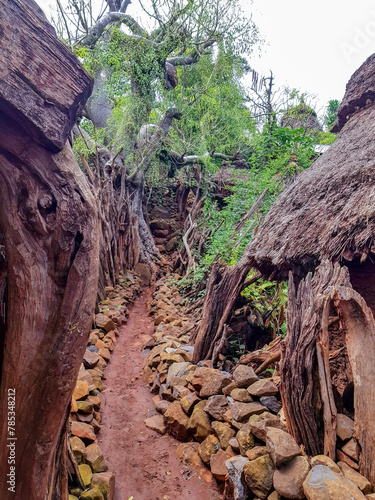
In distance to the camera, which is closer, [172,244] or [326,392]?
[326,392]

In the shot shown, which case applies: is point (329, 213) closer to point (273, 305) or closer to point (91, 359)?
point (273, 305)

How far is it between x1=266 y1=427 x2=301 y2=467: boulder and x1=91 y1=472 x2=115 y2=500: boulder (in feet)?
3.92

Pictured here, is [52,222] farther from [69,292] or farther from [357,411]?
[357,411]

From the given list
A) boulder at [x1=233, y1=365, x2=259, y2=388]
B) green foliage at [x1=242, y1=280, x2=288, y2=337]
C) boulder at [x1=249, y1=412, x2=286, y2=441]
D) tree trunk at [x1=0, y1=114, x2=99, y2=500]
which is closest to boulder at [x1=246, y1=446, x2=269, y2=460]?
boulder at [x1=249, y1=412, x2=286, y2=441]

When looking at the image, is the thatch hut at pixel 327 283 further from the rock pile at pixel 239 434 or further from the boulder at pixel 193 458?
the boulder at pixel 193 458

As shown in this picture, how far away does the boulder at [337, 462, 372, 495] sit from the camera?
1.65m

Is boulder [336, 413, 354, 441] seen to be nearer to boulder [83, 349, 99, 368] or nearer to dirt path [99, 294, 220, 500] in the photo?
dirt path [99, 294, 220, 500]

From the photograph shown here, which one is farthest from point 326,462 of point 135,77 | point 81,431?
point 135,77

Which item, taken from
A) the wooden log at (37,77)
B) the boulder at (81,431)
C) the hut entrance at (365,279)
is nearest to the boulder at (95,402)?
the boulder at (81,431)

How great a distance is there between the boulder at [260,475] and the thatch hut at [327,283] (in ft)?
1.09

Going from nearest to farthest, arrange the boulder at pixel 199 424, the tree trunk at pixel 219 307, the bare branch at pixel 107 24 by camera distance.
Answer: the boulder at pixel 199 424, the tree trunk at pixel 219 307, the bare branch at pixel 107 24

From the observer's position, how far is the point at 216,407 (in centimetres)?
277

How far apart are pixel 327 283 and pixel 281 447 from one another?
1.26m

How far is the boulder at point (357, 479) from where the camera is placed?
1.65m
